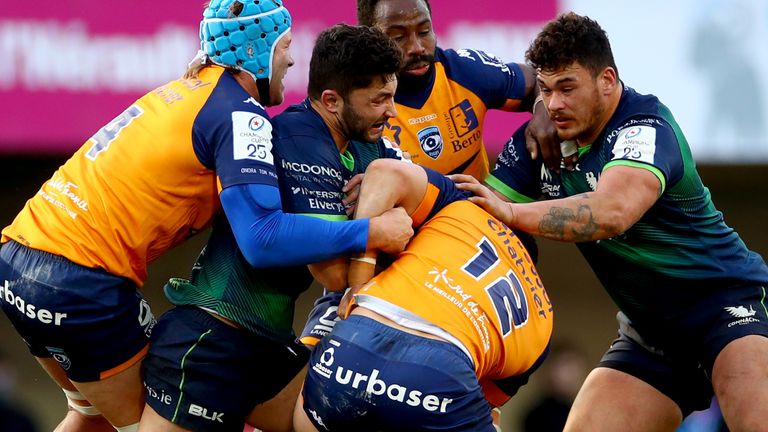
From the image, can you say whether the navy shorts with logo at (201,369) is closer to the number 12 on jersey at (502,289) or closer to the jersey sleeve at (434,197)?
the jersey sleeve at (434,197)

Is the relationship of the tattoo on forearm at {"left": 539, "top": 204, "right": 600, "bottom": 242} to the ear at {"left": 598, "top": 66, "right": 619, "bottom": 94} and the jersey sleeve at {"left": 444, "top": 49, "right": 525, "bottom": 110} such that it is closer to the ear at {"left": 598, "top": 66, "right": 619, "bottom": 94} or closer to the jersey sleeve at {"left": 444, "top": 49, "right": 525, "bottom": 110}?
the ear at {"left": 598, "top": 66, "right": 619, "bottom": 94}

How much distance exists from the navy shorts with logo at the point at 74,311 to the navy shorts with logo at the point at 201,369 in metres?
0.14

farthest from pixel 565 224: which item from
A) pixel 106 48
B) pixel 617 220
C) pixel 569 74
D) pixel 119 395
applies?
pixel 106 48

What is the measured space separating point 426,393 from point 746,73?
17.9ft

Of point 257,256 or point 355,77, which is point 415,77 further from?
point 257,256

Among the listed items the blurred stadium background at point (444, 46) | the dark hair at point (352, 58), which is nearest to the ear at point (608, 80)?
the dark hair at point (352, 58)

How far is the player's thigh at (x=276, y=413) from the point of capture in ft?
17.6

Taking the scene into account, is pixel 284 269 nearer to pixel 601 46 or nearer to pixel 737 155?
pixel 601 46

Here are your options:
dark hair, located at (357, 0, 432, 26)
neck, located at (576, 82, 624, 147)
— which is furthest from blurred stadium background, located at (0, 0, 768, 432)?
neck, located at (576, 82, 624, 147)

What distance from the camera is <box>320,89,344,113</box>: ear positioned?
5.11 meters

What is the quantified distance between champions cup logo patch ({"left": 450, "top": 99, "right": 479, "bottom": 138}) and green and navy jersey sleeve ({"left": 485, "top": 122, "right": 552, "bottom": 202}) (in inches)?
11.2

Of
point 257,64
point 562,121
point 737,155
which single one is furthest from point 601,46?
point 737,155

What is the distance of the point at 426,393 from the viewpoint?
4512 millimetres

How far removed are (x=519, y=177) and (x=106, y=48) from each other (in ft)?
12.7
